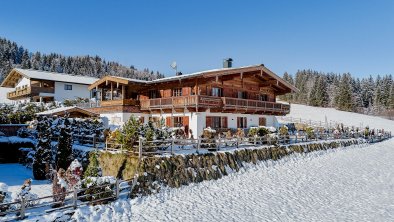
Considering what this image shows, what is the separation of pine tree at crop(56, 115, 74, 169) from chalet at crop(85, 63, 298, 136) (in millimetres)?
10511

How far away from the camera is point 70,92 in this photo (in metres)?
48.8

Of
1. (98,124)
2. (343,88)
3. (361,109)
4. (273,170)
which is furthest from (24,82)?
(361,109)

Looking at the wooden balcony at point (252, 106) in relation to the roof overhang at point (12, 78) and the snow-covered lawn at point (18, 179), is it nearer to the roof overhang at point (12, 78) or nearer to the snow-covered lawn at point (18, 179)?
the snow-covered lawn at point (18, 179)

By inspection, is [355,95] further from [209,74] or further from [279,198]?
[279,198]

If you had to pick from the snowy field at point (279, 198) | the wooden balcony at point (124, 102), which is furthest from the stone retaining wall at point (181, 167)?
the wooden balcony at point (124, 102)

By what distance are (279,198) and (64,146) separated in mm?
13785

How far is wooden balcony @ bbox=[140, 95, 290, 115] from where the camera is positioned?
2693 cm

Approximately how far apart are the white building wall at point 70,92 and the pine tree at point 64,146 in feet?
97.3

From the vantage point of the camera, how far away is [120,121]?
32.4 meters

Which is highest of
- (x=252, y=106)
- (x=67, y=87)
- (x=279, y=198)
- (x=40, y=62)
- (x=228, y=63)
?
(x=40, y=62)

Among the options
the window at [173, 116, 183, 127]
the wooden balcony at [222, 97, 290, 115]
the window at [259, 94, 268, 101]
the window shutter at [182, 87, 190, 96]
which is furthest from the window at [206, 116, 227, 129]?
the window at [259, 94, 268, 101]

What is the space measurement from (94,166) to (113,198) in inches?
79.6

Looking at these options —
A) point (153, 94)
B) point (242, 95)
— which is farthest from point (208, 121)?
point (153, 94)

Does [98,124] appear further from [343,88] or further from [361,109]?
[361,109]
